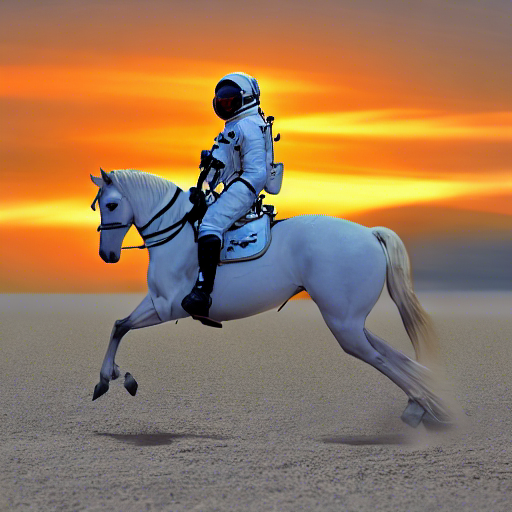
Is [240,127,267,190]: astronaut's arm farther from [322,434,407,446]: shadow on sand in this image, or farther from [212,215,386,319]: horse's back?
[322,434,407,446]: shadow on sand

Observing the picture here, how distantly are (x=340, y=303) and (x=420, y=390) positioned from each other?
1220 mm

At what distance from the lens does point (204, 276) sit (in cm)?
873

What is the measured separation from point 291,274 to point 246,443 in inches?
68.8

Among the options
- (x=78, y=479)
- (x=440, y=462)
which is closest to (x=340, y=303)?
(x=440, y=462)

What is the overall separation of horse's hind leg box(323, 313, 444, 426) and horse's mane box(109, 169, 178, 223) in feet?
7.04

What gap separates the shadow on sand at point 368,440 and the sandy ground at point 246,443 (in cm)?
2

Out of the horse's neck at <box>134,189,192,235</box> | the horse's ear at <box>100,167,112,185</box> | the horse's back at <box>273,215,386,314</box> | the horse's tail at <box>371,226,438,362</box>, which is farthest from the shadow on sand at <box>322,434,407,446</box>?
the horse's ear at <box>100,167,112,185</box>

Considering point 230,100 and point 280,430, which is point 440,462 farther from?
point 230,100

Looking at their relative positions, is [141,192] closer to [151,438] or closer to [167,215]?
[167,215]

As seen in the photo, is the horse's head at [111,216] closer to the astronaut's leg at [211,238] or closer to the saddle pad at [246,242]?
the astronaut's leg at [211,238]

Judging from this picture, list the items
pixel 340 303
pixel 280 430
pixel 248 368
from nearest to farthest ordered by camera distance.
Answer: pixel 340 303 < pixel 280 430 < pixel 248 368

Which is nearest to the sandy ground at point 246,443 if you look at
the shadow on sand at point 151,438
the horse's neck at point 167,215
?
the shadow on sand at point 151,438

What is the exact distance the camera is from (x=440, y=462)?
7.68 m

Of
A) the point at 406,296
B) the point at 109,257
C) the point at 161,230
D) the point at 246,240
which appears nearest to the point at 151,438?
the point at 109,257
